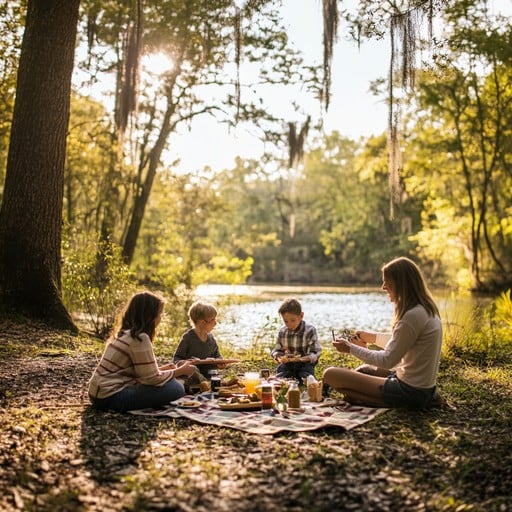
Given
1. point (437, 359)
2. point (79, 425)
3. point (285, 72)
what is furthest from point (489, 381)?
point (285, 72)

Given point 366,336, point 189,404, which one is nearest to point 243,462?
point 189,404

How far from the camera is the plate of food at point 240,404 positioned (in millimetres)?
4648

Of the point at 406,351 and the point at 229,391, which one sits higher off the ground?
the point at 406,351

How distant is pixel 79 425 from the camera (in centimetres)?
409

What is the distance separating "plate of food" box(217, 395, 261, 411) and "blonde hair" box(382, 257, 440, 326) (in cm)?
128

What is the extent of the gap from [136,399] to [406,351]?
213 centimetres

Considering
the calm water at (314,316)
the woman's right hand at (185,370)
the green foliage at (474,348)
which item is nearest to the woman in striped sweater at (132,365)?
the woman's right hand at (185,370)

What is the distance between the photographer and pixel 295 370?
19.9 feet

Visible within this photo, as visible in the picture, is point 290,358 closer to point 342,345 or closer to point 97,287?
point 342,345

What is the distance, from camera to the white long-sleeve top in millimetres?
4508

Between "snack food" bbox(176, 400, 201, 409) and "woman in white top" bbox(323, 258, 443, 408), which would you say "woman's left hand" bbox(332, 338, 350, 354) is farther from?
"snack food" bbox(176, 400, 201, 409)

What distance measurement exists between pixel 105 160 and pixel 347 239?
98.3 ft

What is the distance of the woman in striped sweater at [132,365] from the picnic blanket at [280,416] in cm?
14

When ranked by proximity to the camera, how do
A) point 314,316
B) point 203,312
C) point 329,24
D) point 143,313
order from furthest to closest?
1. point 314,316
2. point 329,24
3. point 203,312
4. point 143,313
